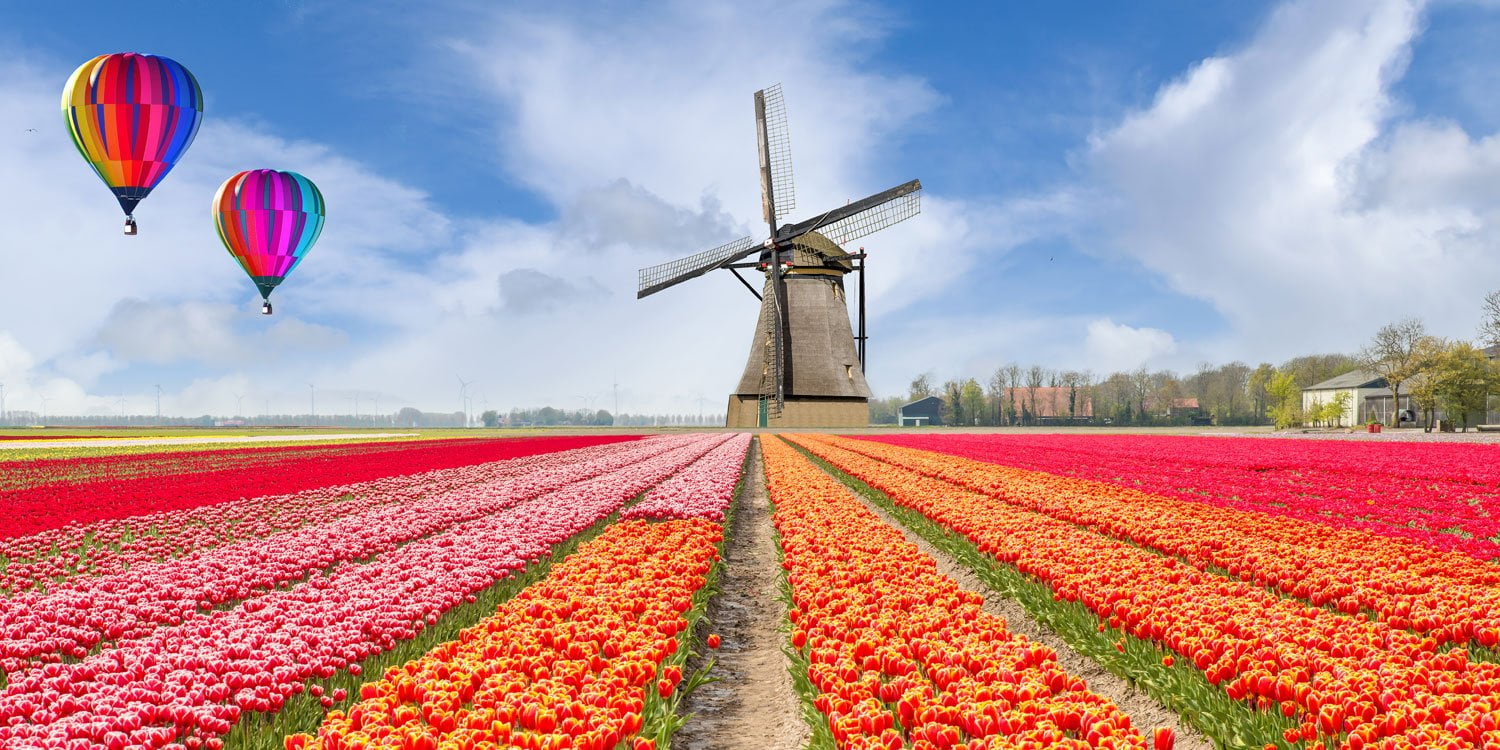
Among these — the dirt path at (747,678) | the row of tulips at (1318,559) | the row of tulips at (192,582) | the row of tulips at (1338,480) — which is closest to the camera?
the dirt path at (747,678)

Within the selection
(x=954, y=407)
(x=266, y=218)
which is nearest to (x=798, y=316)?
(x=266, y=218)

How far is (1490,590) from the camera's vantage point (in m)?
7.66

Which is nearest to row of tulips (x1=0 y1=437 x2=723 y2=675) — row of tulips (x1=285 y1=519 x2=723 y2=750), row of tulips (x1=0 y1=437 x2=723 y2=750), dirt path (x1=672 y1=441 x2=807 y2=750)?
row of tulips (x1=0 y1=437 x2=723 y2=750)

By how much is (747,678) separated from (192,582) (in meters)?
5.53

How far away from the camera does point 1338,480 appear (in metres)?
20.0

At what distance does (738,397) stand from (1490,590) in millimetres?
57158

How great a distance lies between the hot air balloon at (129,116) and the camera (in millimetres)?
30953

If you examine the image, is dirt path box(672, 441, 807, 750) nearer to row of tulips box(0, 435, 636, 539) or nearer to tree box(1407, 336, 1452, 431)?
row of tulips box(0, 435, 636, 539)

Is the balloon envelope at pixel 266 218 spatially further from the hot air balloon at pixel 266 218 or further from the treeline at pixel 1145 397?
the treeline at pixel 1145 397

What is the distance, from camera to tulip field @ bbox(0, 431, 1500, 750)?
4.57 m

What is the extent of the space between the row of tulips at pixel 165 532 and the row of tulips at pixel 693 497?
497 centimetres

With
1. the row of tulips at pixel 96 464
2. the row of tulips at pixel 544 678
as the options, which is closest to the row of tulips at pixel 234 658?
the row of tulips at pixel 544 678

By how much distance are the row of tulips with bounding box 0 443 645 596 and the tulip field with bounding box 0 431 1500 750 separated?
85mm

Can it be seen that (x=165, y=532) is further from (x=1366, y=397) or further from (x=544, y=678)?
(x=1366, y=397)
